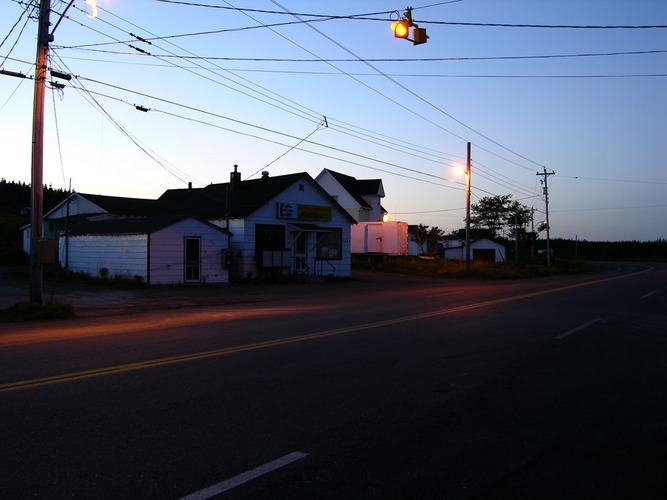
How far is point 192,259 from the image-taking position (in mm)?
25438

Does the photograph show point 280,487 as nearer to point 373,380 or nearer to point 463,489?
point 463,489

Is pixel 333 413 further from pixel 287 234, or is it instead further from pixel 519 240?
pixel 519 240

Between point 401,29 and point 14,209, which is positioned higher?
point 14,209

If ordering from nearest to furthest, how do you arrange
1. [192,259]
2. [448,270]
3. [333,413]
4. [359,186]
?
[333,413] < [192,259] < [448,270] < [359,186]

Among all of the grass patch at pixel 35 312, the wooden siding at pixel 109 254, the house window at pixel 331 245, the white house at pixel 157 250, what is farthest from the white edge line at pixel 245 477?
the house window at pixel 331 245

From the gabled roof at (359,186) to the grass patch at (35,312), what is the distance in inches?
1669

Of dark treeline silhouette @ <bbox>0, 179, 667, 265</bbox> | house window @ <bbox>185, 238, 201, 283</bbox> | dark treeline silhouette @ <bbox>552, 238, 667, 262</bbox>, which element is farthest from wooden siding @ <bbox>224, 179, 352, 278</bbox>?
dark treeline silhouette @ <bbox>552, 238, 667, 262</bbox>

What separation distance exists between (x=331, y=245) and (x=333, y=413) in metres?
28.3

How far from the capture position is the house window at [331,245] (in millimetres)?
33000

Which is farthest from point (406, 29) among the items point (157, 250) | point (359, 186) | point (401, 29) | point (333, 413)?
point (359, 186)

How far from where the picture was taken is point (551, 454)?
15.1 ft

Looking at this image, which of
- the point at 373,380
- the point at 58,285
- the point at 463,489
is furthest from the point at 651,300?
the point at 58,285

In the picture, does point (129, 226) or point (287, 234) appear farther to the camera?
point (287, 234)

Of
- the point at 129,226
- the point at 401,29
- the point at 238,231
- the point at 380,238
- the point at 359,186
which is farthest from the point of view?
the point at 359,186
